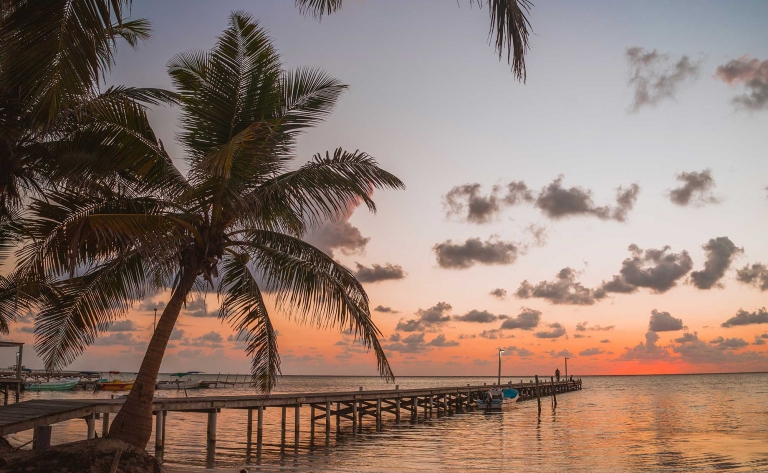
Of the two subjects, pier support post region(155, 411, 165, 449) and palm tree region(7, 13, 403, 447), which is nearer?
palm tree region(7, 13, 403, 447)

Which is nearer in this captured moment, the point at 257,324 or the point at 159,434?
the point at 257,324

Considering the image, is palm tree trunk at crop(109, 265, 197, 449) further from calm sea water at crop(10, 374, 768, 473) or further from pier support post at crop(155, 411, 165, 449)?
pier support post at crop(155, 411, 165, 449)

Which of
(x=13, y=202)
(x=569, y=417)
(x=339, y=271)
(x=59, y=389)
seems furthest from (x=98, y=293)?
(x=59, y=389)

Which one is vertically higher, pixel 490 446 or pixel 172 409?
pixel 172 409

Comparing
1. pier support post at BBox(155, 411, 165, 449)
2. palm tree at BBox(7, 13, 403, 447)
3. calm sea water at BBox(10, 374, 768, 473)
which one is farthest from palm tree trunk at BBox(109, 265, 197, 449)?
pier support post at BBox(155, 411, 165, 449)

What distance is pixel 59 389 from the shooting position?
69.3 metres

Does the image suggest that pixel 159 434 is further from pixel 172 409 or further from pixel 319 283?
pixel 319 283

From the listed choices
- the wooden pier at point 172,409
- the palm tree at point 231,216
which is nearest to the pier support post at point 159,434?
the wooden pier at point 172,409

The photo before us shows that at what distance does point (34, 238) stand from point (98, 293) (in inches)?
137

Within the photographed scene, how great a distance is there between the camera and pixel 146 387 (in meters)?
10.6

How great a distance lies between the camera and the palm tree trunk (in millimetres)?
10461

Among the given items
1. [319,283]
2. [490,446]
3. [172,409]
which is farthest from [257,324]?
[490,446]

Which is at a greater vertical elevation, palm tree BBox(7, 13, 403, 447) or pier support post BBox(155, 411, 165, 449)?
palm tree BBox(7, 13, 403, 447)

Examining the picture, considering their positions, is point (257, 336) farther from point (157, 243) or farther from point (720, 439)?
point (720, 439)
